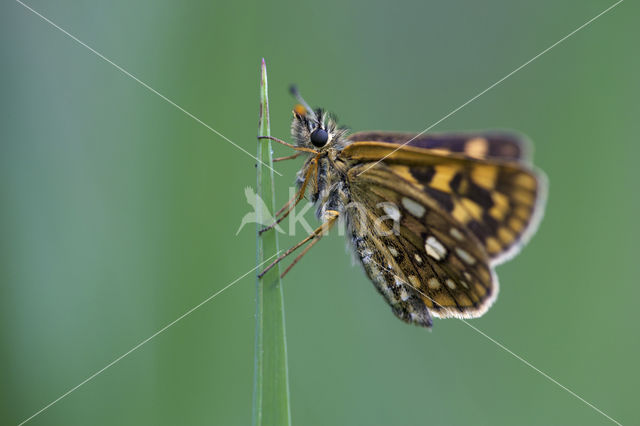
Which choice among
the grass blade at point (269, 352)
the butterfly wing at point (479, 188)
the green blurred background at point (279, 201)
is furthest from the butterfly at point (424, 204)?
the grass blade at point (269, 352)

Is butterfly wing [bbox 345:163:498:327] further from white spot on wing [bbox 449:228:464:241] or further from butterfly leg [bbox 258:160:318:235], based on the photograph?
butterfly leg [bbox 258:160:318:235]

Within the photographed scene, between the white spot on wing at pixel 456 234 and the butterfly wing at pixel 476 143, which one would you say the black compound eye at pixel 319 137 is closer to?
the butterfly wing at pixel 476 143

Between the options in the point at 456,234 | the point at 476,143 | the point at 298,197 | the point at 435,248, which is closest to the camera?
the point at 476,143

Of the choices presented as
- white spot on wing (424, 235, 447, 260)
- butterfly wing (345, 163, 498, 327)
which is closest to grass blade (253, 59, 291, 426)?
butterfly wing (345, 163, 498, 327)

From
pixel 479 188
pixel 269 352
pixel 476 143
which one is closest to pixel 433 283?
pixel 479 188

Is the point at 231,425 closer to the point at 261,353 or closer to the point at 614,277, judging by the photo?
the point at 261,353

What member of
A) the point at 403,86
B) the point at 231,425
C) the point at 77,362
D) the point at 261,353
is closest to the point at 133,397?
the point at 77,362

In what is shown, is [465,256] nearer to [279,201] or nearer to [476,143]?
[476,143]
